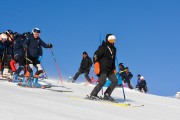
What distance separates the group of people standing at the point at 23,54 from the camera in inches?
527

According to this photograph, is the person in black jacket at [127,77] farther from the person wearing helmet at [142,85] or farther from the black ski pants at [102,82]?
the black ski pants at [102,82]

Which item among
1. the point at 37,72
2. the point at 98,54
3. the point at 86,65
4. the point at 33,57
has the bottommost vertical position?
the point at 37,72

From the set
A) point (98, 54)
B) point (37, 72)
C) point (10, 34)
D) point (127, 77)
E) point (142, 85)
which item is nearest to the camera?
point (98, 54)

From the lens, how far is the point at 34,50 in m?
13.4

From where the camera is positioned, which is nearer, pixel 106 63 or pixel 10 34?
pixel 106 63

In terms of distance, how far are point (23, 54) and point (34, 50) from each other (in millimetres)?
798

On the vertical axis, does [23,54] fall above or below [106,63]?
above

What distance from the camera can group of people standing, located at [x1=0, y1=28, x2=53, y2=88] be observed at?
1340 centimetres

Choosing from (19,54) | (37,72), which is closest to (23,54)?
(37,72)

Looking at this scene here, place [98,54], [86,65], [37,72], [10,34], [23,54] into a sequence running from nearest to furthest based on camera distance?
[98,54] → [37,72] → [23,54] → [10,34] → [86,65]

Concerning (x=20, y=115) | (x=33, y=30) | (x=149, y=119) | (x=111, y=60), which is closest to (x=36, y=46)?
(x=33, y=30)

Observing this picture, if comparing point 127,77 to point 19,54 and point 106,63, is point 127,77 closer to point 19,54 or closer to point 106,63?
point 19,54

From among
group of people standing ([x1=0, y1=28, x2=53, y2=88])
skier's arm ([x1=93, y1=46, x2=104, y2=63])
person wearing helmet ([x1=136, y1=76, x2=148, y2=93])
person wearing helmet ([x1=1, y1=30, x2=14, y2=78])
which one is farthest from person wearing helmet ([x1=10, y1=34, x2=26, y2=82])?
person wearing helmet ([x1=136, y1=76, x2=148, y2=93])

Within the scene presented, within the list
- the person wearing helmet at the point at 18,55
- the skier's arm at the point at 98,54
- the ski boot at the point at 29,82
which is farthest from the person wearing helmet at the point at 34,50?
the skier's arm at the point at 98,54
